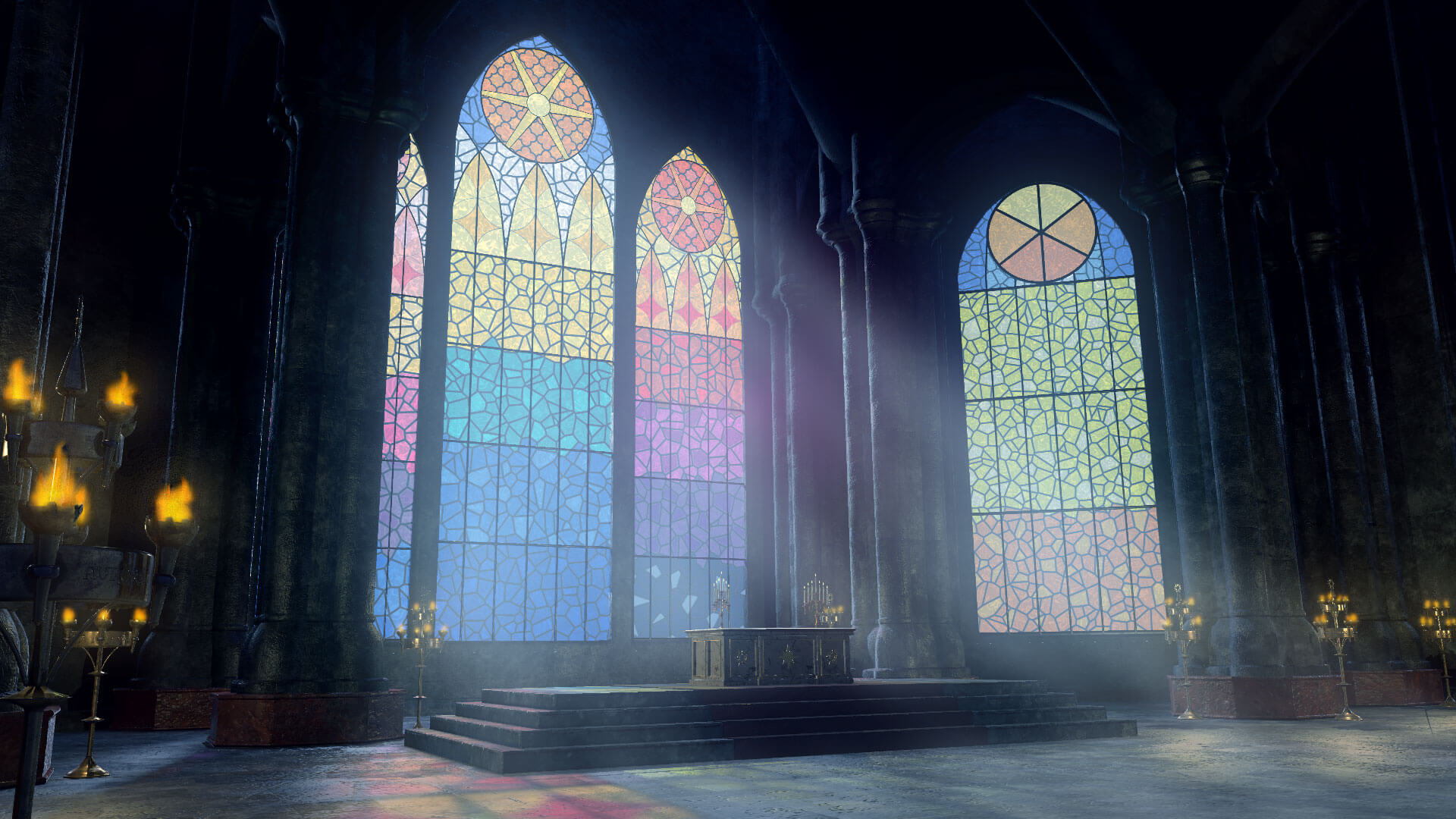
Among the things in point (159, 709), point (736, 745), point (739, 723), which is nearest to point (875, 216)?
point (739, 723)

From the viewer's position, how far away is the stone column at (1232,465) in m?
11.1

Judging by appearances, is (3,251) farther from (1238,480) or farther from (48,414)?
(1238,480)

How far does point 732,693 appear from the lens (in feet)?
31.7

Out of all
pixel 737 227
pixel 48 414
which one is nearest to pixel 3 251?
pixel 48 414

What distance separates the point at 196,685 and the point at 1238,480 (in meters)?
12.1

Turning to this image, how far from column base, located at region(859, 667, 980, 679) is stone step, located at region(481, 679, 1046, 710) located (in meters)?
1.38

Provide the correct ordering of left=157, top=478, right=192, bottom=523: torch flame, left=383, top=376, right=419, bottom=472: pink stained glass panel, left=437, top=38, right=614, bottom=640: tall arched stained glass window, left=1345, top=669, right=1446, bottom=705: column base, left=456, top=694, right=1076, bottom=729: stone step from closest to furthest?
1. left=157, top=478, right=192, bottom=523: torch flame
2. left=456, top=694, right=1076, bottom=729: stone step
3. left=1345, top=669, right=1446, bottom=705: column base
4. left=383, top=376, right=419, bottom=472: pink stained glass panel
5. left=437, top=38, right=614, bottom=640: tall arched stained glass window

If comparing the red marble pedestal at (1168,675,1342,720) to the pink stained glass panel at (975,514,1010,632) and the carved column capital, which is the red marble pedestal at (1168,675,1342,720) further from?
the carved column capital

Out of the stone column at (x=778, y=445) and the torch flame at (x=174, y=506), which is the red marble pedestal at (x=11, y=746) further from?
the stone column at (x=778, y=445)

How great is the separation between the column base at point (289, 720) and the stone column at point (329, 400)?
0.11 m

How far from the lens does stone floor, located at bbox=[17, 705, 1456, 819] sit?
17.3 ft

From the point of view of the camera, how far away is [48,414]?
30.6 feet

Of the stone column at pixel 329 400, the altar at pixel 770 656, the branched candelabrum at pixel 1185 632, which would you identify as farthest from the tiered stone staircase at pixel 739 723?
the branched candelabrum at pixel 1185 632

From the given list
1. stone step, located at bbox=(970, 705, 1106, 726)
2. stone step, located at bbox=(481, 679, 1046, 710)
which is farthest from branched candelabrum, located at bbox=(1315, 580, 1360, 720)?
stone step, located at bbox=(481, 679, 1046, 710)
